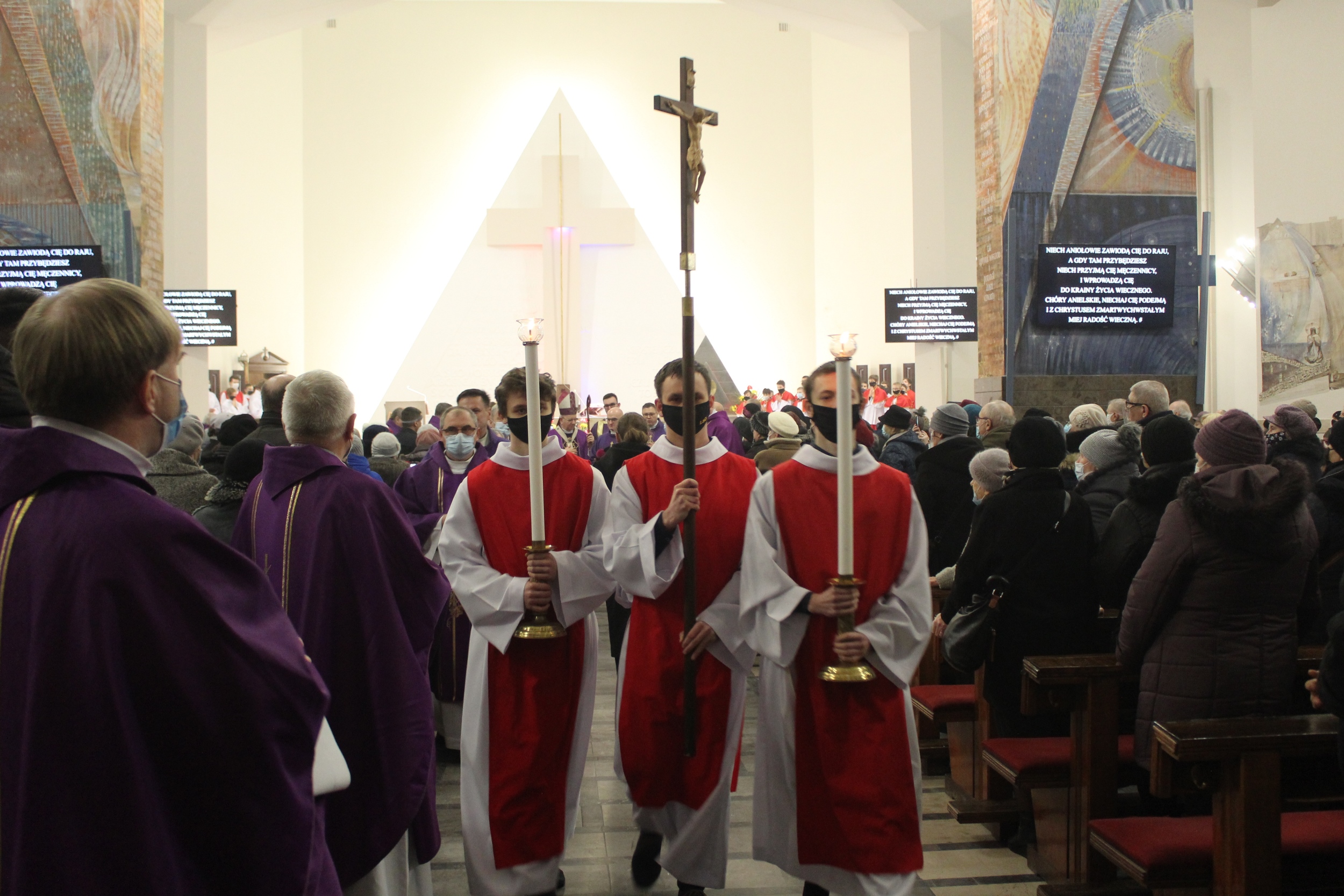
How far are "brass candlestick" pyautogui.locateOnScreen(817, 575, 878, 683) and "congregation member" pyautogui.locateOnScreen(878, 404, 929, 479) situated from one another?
11.0 ft

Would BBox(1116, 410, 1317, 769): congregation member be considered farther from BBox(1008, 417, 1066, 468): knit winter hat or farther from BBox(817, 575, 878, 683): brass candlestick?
BBox(817, 575, 878, 683): brass candlestick

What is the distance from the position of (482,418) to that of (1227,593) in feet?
11.8

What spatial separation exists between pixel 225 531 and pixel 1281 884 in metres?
3.25

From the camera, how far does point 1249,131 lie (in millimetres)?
16656

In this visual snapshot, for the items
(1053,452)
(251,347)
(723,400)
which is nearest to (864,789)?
(1053,452)

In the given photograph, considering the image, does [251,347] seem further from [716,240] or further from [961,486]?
[961,486]

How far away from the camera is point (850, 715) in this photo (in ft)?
10.3

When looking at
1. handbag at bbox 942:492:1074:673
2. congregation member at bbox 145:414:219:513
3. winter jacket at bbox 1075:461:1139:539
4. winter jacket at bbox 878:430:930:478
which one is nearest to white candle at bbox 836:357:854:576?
handbag at bbox 942:492:1074:673

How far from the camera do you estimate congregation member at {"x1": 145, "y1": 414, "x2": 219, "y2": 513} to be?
3.90 meters

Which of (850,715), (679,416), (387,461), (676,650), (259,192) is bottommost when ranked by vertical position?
(850,715)

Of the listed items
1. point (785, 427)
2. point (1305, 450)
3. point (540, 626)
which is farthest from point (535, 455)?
point (785, 427)

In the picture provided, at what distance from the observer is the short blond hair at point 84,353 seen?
1.46 meters

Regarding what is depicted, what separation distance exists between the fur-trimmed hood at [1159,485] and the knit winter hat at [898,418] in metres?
2.78

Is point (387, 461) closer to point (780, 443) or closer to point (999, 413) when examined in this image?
point (780, 443)
